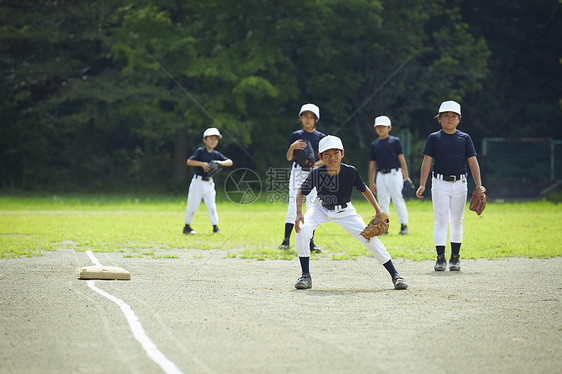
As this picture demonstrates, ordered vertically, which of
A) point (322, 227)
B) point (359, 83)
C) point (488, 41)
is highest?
point (488, 41)

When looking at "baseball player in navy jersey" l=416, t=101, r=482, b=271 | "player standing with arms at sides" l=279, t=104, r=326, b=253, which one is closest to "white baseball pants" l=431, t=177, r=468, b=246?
"baseball player in navy jersey" l=416, t=101, r=482, b=271

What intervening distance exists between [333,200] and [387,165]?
670 centimetres

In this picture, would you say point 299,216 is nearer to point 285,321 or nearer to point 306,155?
point 285,321

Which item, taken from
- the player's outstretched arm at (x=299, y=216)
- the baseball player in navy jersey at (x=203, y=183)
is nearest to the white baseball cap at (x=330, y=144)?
the player's outstretched arm at (x=299, y=216)

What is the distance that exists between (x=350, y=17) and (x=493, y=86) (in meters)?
10.2

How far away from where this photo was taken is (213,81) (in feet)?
108

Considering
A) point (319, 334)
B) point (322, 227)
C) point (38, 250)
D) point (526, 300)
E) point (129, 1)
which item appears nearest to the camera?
point (319, 334)

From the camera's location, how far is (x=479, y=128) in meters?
39.6

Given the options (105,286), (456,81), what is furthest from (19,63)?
(105,286)

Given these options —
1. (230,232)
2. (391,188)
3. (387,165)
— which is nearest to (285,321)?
(391,188)

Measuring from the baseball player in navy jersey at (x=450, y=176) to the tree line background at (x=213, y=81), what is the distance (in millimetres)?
21073

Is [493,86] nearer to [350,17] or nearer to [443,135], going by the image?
[350,17]

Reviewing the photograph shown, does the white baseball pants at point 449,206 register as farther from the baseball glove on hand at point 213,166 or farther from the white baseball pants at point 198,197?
the white baseball pants at point 198,197

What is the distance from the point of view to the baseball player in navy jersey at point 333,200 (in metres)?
9.07
